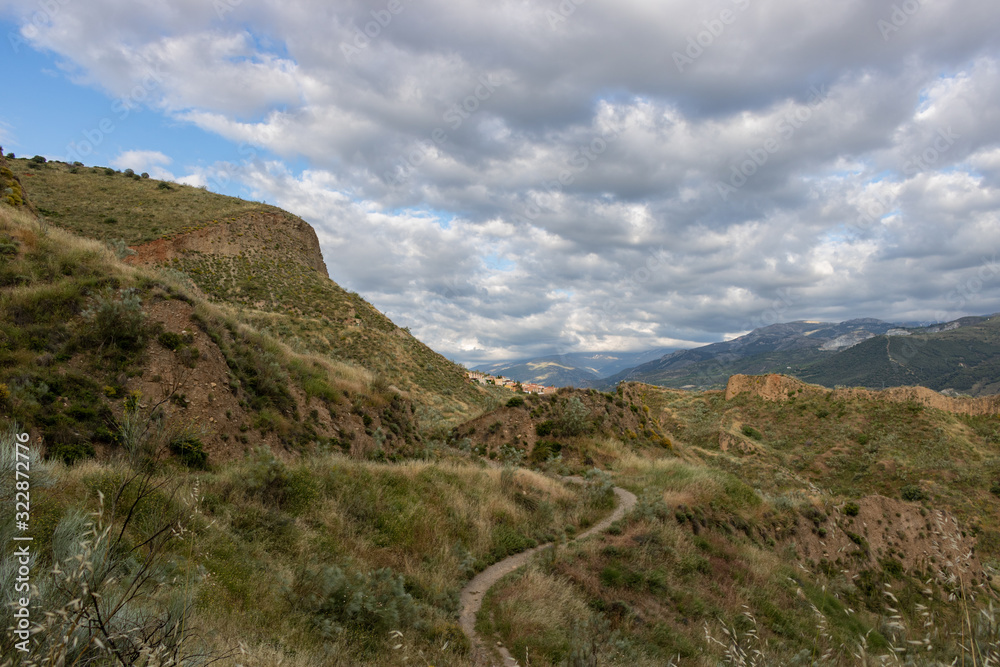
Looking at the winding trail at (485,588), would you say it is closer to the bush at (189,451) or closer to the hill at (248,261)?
the bush at (189,451)

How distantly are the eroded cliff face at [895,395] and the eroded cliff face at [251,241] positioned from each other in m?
49.5

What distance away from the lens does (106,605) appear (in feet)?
9.55

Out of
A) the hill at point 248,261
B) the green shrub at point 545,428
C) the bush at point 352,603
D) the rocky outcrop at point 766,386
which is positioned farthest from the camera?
the rocky outcrop at point 766,386

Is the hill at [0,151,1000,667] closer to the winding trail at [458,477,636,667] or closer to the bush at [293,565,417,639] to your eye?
the bush at [293,565,417,639]

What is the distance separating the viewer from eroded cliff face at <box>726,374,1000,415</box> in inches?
1371

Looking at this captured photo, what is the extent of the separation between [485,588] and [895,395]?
140 ft

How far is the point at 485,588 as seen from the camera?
8.33 meters

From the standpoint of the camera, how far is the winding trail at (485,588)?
641 centimetres

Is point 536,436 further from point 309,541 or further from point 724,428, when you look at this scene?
point 724,428

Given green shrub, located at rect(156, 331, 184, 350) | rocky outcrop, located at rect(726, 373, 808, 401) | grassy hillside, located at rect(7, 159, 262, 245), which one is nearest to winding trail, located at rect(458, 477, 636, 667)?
green shrub, located at rect(156, 331, 184, 350)

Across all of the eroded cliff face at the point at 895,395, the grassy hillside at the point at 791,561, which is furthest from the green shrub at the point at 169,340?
the eroded cliff face at the point at 895,395

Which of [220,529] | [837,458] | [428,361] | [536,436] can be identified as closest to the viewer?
[220,529]

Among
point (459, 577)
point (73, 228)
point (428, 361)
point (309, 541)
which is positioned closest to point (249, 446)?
point (309, 541)

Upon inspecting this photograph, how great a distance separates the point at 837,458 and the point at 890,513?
51.0 ft
